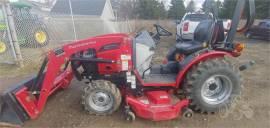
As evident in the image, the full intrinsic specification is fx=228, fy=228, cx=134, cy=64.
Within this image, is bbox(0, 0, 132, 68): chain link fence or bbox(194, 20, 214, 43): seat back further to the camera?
bbox(0, 0, 132, 68): chain link fence

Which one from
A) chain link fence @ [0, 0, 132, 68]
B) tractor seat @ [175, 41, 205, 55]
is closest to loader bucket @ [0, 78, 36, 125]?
tractor seat @ [175, 41, 205, 55]

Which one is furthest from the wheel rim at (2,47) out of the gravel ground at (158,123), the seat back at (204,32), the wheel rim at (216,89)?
the wheel rim at (216,89)

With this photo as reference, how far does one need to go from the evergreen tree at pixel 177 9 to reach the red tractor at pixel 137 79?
1341 inches

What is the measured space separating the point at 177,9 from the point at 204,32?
34.8m

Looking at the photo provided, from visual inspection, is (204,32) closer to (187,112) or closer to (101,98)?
(187,112)

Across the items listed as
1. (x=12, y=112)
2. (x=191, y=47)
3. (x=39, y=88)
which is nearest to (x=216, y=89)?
(x=191, y=47)

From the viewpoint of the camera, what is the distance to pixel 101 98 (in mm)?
3699

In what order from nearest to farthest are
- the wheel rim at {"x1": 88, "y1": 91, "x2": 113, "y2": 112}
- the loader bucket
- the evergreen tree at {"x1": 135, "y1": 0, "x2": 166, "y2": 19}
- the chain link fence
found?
the loader bucket, the wheel rim at {"x1": 88, "y1": 91, "x2": 113, "y2": 112}, the chain link fence, the evergreen tree at {"x1": 135, "y1": 0, "x2": 166, "y2": 19}

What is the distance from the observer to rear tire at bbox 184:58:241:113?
11.6 ft

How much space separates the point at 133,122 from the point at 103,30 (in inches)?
473

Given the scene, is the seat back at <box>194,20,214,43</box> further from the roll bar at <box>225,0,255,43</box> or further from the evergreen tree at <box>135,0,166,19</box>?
the evergreen tree at <box>135,0,166,19</box>

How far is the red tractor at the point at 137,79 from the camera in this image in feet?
11.4

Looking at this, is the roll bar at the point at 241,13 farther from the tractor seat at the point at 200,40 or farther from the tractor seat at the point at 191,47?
the tractor seat at the point at 191,47

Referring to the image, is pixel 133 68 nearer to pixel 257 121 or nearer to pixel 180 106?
pixel 180 106
